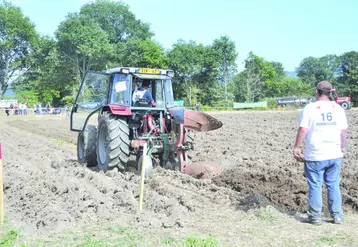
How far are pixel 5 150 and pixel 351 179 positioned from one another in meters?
8.97

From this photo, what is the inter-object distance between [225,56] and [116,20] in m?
15.5

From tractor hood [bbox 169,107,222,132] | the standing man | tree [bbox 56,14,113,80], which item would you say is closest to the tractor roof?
tractor hood [bbox 169,107,222,132]

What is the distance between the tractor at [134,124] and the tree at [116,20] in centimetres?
5030

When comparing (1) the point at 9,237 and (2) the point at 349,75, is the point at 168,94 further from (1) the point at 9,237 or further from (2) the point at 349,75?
(2) the point at 349,75

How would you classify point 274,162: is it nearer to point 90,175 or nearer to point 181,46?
point 90,175

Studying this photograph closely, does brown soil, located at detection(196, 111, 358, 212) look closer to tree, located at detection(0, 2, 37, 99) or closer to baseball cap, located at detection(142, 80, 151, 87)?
baseball cap, located at detection(142, 80, 151, 87)

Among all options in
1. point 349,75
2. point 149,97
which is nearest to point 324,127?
point 149,97

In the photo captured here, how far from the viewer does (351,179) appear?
7457mm

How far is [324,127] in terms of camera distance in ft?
16.3

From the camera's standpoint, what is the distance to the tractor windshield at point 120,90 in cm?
843

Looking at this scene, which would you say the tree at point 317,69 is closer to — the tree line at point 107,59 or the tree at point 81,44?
the tree line at point 107,59

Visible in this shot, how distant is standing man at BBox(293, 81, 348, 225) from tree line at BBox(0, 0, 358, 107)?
44959 mm

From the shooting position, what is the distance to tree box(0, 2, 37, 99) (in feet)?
183

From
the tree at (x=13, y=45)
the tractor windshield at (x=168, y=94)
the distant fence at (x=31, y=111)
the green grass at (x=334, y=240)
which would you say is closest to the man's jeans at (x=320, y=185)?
the green grass at (x=334, y=240)
